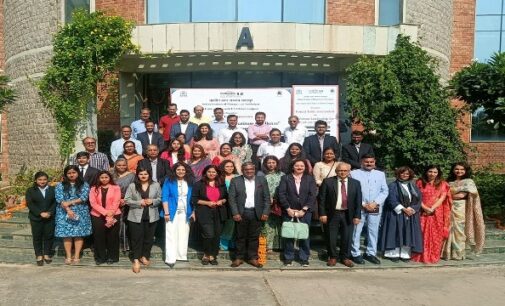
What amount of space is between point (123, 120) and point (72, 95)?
1855 millimetres

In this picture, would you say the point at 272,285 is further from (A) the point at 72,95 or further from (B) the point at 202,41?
(A) the point at 72,95

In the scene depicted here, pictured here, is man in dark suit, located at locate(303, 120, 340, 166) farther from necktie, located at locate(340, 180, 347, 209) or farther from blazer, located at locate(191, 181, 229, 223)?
blazer, located at locate(191, 181, 229, 223)

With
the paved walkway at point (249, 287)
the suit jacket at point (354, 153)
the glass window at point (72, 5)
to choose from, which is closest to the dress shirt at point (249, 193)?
the paved walkway at point (249, 287)

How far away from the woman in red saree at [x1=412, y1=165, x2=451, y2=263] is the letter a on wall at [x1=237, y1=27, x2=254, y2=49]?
228 inches

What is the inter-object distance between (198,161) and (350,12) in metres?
8.07

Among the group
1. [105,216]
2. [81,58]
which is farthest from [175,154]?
[81,58]

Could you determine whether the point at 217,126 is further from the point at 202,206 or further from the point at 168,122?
the point at 202,206

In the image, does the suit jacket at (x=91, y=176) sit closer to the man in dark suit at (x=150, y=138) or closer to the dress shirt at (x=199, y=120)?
the man in dark suit at (x=150, y=138)

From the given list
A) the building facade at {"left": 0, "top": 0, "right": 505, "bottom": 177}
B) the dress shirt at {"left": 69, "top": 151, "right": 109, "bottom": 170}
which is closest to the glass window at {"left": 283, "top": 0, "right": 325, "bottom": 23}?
the building facade at {"left": 0, "top": 0, "right": 505, "bottom": 177}

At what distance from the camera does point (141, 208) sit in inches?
267

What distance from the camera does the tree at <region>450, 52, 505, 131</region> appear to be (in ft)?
27.4

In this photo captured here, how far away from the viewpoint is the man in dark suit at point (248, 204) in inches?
266

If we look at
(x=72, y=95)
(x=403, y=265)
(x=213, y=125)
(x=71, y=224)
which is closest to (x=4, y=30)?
(x=72, y=95)

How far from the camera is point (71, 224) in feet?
22.8
